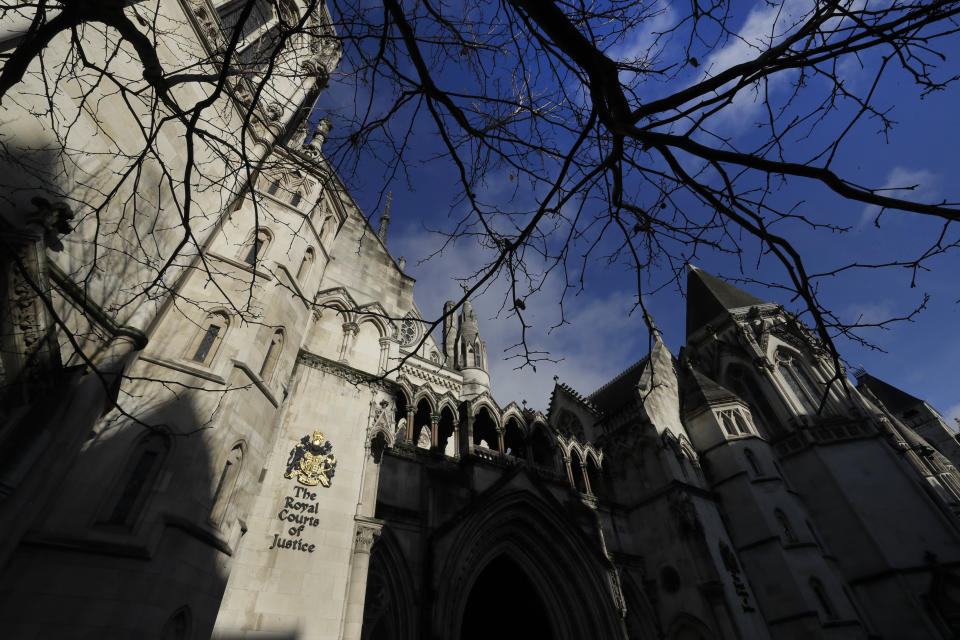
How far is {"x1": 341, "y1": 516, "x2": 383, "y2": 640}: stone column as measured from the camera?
8006 mm

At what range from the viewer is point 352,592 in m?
8.31

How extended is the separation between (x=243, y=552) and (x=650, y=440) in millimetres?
14663

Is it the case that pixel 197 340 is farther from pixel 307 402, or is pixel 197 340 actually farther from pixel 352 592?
pixel 352 592

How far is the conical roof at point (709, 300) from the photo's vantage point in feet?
90.9

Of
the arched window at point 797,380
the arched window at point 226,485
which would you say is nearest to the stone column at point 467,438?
the arched window at point 226,485

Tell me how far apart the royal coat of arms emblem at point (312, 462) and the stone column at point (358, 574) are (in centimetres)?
116

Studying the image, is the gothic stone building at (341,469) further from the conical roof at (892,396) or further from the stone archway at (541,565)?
the conical roof at (892,396)

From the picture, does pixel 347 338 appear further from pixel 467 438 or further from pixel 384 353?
pixel 467 438

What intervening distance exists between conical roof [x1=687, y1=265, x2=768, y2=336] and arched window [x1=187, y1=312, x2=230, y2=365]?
1008 inches

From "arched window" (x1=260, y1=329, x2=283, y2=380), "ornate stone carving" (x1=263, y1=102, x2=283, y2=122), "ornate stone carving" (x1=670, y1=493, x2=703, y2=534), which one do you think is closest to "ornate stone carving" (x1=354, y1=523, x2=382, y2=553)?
"arched window" (x1=260, y1=329, x2=283, y2=380)

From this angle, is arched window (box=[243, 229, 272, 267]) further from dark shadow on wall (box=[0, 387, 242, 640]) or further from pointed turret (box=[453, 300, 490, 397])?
pointed turret (box=[453, 300, 490, 397])

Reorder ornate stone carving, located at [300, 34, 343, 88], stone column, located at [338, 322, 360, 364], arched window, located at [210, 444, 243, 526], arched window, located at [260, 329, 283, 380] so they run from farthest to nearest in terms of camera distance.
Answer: stone column, located at [338, 322, 360, 364] → arched window, located at [260, 329, 283, 380] → arched window, located at [210, 444, 243, 526] → ornate stone carving, located at [300, 34, 343, 88]

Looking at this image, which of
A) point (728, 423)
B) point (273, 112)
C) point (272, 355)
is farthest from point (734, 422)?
point (273, 112)

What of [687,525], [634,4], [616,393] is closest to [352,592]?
[634,4]
